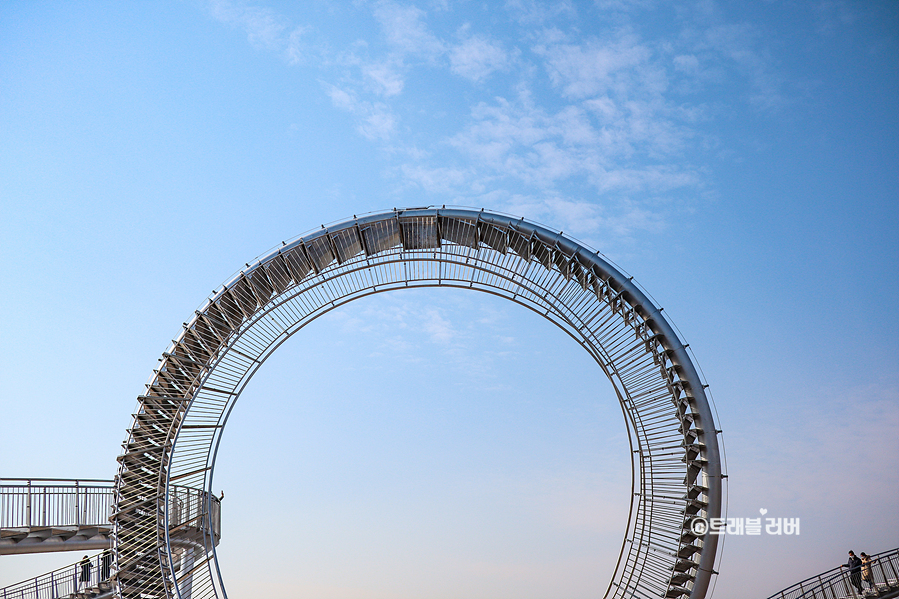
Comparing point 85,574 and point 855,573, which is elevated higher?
point 85,574

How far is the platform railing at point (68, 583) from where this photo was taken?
66.6 feet

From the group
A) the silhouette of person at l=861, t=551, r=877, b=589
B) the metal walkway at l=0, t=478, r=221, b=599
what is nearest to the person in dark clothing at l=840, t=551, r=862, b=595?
the silhouette of person at l=861, t=551, r=877, b=589

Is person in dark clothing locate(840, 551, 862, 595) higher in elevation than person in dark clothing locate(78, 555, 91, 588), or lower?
lower

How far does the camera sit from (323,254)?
19.6m

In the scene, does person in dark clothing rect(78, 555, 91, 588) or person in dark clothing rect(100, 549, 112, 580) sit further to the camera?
person in dark clothing rect(100, 549, 112, 580)

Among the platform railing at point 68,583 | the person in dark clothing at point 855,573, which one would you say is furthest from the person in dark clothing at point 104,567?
the person in dark clothing at point 855,573

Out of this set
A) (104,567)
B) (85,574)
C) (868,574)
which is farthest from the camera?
(104,567)

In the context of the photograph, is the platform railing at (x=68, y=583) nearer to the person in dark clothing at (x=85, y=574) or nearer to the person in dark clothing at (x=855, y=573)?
the person in dark clothing at (x=85, y=574)

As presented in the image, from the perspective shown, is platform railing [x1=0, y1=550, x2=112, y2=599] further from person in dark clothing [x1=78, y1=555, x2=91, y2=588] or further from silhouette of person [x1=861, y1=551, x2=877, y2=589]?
silhouette of person [x1=861, y1=551, x2=877, y2=589]

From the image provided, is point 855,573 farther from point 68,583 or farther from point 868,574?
point 68,583

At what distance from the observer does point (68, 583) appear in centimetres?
2173

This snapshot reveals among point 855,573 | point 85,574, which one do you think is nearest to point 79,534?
point 85,574

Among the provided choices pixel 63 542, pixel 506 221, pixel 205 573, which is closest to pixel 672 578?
pixel 506 221

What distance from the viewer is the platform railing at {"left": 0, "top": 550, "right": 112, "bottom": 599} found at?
66.6 ft
